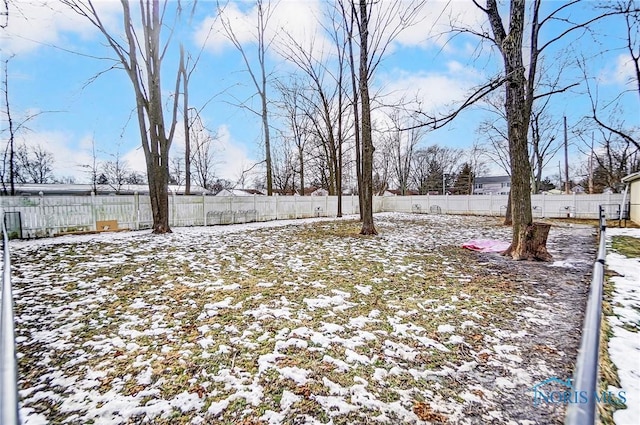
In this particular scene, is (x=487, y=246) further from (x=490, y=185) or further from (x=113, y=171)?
(x=490, y=185)

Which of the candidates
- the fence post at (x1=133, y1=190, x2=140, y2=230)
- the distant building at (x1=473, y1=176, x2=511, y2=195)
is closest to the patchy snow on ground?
the fence post at (x1=133, y1=190, x2=140, y2=230)

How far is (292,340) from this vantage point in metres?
2.65

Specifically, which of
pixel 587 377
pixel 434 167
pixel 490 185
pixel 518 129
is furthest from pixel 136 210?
pixel 490 185

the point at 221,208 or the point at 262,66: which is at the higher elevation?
the point at 262,66

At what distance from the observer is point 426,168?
4294 cm

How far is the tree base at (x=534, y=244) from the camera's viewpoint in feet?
18.4

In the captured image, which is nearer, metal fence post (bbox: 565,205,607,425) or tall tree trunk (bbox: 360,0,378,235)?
metal fence post (bbox: 565,205,607,425)

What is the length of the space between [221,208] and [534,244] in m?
10.7

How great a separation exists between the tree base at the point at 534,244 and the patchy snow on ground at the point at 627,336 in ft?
3.22

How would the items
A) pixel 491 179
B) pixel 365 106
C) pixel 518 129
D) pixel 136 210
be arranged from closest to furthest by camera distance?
1. pixel 518 129
2. pixel 365 106
3. pixel 136 210
4. pixel 491 179

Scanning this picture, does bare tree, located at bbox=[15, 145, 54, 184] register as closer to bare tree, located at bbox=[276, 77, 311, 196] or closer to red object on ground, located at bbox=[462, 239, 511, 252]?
bare tree, located at bbox=[276, 77, 311, 196]

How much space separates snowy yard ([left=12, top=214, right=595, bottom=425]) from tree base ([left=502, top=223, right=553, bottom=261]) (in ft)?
1.08

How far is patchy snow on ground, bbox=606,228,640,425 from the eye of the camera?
180cm

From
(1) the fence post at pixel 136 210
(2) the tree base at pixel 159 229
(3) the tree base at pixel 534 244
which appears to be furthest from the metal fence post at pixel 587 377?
(1) the fence post at pixel 136 210
